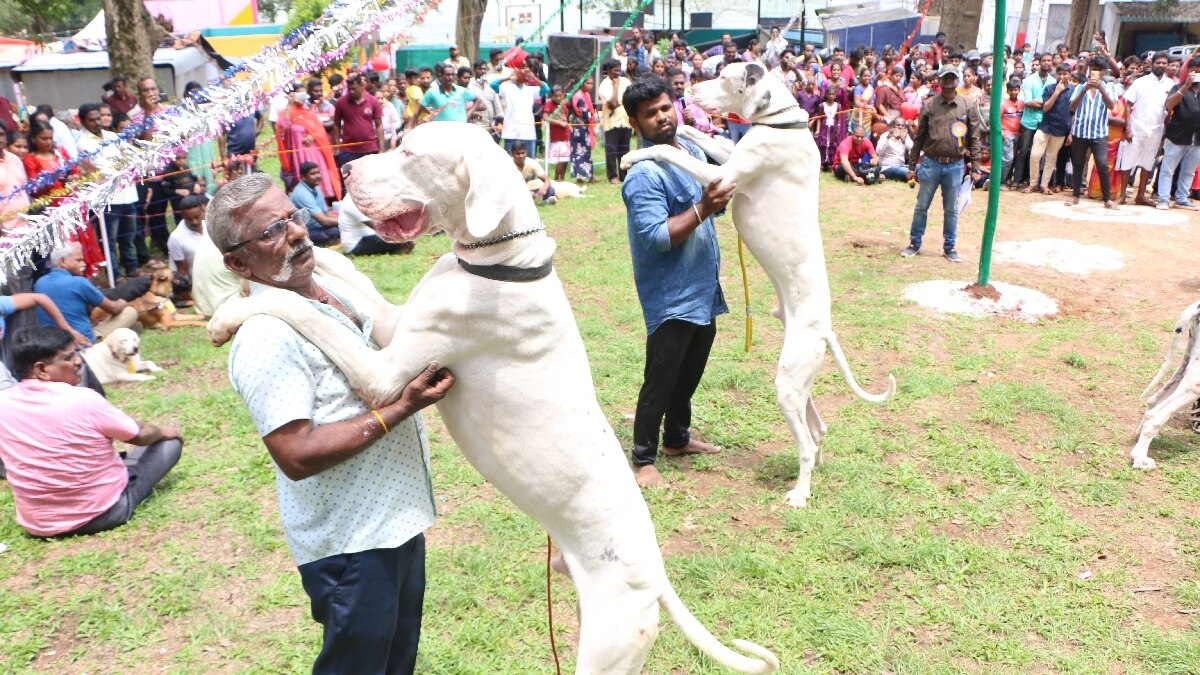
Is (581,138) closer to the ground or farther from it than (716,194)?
closer to the ground

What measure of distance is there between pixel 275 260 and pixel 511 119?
12.0 m

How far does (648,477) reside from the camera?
4.92 m

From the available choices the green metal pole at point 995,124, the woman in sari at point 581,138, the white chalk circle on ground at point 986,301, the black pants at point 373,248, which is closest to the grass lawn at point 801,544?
the white chalk circle on ground at point 986,301

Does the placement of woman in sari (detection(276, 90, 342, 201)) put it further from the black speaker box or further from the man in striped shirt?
the man in striped shirt

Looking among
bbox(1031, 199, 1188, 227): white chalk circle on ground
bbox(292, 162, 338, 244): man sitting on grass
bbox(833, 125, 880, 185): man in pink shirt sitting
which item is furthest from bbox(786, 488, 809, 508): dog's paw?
bbox(833, 125, 880, 185): man in pink shirt sitting

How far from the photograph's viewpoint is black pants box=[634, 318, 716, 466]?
15.1 feet

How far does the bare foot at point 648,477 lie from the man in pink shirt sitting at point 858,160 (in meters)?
11.1

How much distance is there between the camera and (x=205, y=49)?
695 inches

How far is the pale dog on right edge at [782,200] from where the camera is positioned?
162 inches

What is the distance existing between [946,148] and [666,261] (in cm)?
645

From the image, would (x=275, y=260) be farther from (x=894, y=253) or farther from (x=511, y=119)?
(x=511, y=119)

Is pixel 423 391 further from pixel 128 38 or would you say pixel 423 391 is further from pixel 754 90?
pixel 128 38

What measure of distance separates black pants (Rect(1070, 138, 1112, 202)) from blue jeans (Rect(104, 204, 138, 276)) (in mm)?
13411

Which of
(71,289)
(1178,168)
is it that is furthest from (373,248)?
(1178,168)
